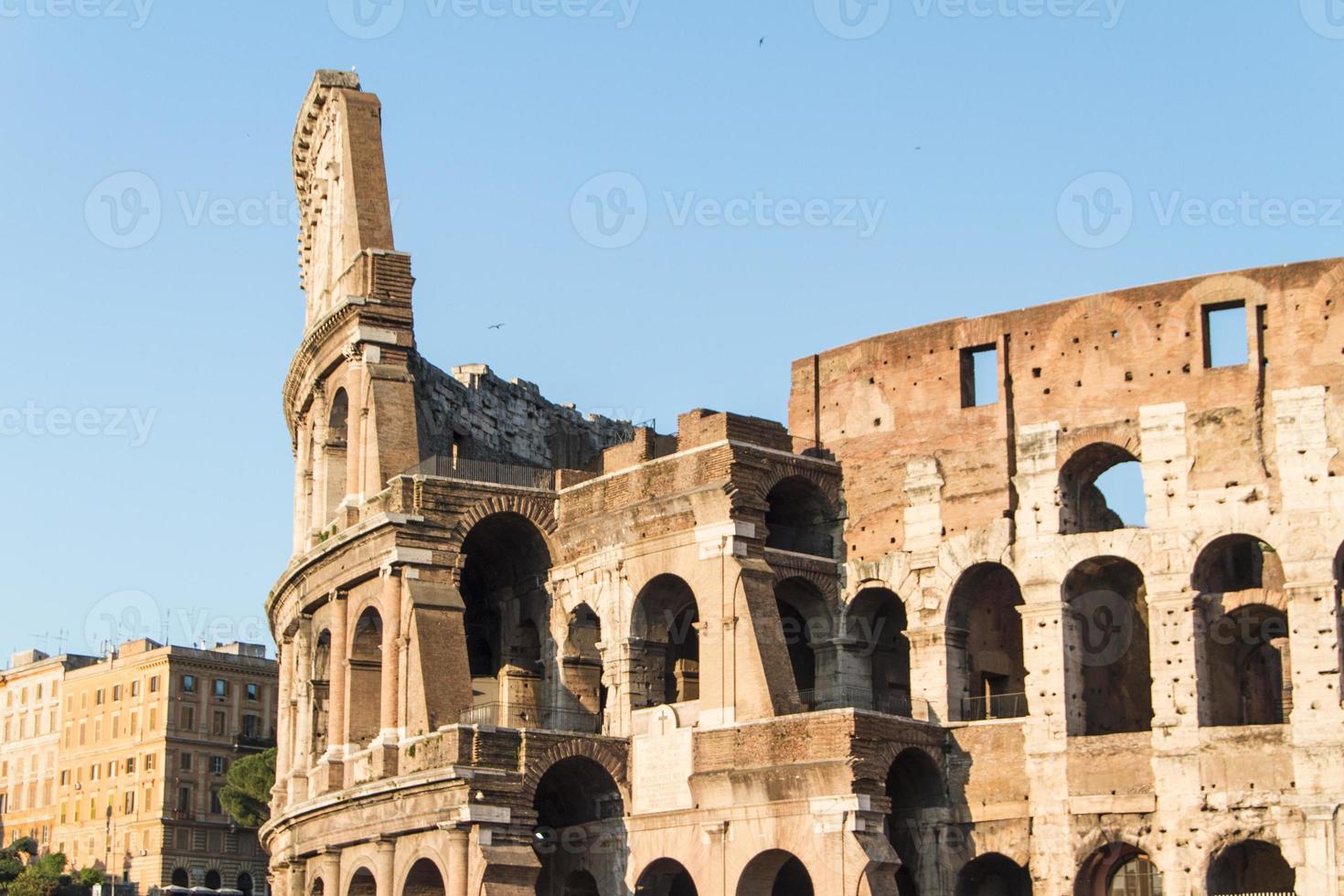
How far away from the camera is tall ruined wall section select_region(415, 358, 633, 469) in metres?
45.6

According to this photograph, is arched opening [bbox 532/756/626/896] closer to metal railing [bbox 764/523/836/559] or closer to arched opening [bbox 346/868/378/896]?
arched opening [bbox 346/868/378/896]

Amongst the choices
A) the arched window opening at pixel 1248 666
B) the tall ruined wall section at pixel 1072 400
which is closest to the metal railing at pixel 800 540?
the tall ruined wall section at pixel 1072 400

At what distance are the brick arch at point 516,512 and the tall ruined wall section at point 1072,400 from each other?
554cm

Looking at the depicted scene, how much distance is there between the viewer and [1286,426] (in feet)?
115

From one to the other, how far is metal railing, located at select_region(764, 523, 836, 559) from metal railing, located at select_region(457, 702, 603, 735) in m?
5.15

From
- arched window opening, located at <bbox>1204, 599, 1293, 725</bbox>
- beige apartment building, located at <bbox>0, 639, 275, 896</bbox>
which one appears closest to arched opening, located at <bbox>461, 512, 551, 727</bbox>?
arched window opening, located at <bbox>1204, 599, 1293, 725</bbox>

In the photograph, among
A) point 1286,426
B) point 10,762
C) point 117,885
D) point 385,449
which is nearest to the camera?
point 1286,426

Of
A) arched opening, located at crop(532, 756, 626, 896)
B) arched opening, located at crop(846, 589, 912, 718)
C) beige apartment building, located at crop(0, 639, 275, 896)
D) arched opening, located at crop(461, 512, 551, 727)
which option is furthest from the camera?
beige apartment building, located at crop(0, 639, 275, 896)

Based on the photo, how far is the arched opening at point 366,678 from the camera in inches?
1676

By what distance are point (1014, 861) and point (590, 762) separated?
8.32m

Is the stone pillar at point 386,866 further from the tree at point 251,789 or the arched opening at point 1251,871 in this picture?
the tree at point 251,789

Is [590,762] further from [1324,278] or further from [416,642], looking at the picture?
[1324,278]

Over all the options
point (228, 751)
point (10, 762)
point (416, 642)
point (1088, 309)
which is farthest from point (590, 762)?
point (10, 762)

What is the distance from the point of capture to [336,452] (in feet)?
155
